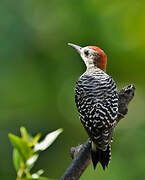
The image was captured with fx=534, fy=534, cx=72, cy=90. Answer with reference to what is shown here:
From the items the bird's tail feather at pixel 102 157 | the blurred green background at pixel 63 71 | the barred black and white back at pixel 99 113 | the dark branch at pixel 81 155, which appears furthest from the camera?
the blurred green background at pixel 63 71

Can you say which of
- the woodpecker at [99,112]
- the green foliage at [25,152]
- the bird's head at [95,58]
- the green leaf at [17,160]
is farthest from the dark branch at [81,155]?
the bird's head at [95,58]

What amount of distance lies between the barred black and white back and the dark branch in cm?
8

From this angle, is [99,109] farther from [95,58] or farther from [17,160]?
[17,160]

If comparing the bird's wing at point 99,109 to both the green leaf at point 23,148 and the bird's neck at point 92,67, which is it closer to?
the bird's neck at point 92,67

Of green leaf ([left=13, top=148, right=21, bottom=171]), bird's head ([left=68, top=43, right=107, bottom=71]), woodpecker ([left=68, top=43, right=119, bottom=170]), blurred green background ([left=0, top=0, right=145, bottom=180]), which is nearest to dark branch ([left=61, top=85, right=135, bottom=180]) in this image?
woodpecker ([left=68, top=43, right=119, bottom=170])

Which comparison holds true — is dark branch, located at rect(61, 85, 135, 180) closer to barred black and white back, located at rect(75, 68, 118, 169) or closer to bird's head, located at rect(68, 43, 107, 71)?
barred black and white back, located at rect(75, 68, 118, 169)

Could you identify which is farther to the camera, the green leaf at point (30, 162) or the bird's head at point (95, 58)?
the bird's head at point (95, 58)

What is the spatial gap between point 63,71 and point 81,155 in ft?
19.9

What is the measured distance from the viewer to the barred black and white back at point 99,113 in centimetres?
426

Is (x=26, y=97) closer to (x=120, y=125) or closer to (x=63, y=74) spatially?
(x=63, y=74)

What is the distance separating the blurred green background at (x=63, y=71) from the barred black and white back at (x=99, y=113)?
13.1ft

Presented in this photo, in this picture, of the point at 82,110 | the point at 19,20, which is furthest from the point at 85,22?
the point at 82,110

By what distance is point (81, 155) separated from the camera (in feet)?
11.6
